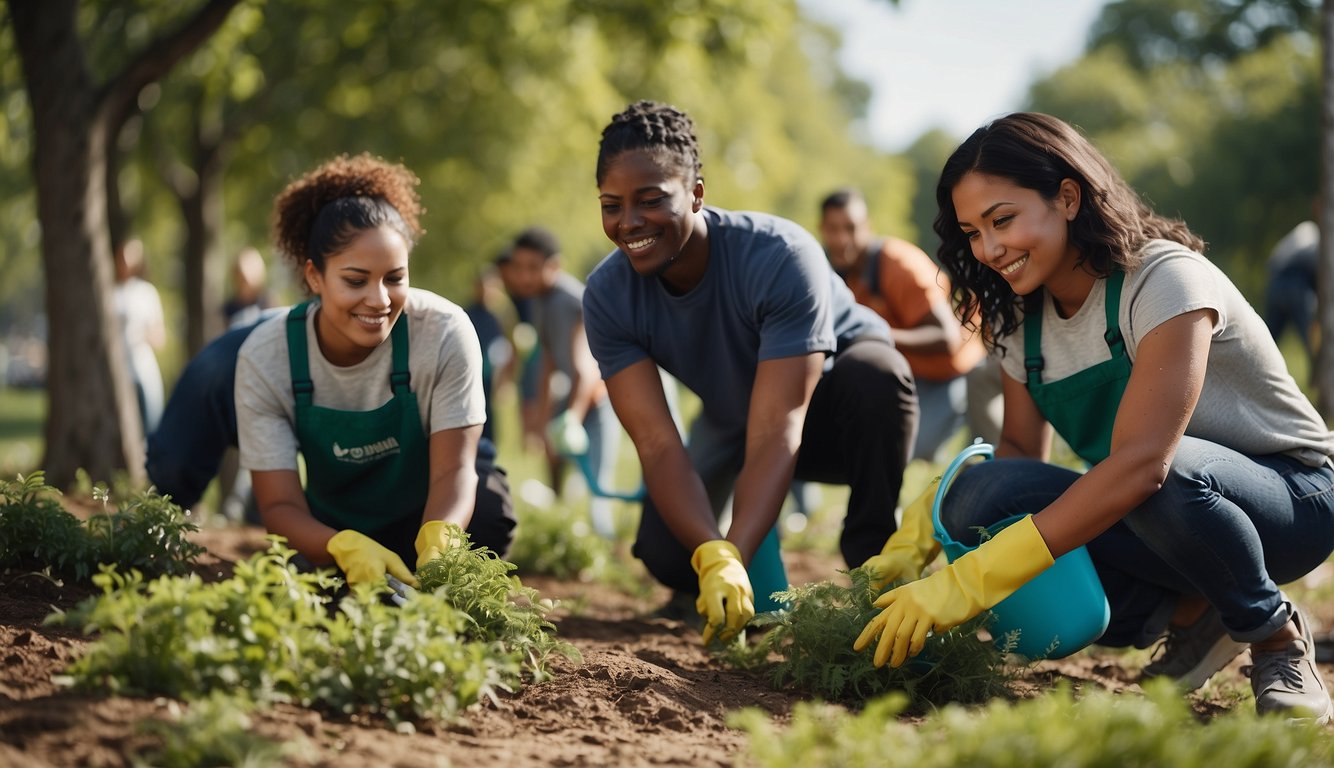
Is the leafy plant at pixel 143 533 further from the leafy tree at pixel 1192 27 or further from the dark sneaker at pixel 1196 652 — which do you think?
the leafy tree at pixel 1192 27

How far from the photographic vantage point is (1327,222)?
6328 millimetres

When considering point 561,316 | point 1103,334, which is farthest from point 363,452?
point 561,316

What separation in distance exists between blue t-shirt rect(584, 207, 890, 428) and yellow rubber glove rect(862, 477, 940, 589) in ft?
1.68

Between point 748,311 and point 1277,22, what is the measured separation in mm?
37312

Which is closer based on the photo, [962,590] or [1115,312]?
[962,590]

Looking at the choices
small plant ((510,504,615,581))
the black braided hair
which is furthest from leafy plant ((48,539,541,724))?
small plant ((510,504,615,581))

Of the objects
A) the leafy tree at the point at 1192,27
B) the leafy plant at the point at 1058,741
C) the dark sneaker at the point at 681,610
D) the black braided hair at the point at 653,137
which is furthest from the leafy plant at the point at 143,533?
the leafy tree at the point at 1192,27

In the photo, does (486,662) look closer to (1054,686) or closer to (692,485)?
(692,485)

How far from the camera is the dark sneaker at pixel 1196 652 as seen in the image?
3.17 meters

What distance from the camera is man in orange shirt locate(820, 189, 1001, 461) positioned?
210 inches

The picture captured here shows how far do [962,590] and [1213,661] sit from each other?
0.97 m

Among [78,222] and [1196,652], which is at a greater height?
[78,222]

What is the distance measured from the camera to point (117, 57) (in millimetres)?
7398

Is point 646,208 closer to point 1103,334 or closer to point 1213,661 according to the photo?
point 1103,334
